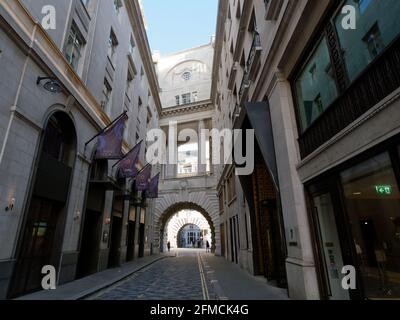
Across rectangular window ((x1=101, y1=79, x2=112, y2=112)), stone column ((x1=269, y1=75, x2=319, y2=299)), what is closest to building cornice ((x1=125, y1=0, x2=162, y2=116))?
rectangular window ((x1=101, y1=79, x2=112, y2=112))

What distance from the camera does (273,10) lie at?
9477 millimetres

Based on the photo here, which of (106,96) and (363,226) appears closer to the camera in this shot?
(363,226)

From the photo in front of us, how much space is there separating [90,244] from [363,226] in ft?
47.7

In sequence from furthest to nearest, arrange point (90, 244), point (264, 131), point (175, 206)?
point (175, 206) < point (90, 244) < point (264, 131)

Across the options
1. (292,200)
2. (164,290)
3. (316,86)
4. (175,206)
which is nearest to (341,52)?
(316,86)

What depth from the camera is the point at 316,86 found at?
7.35 m

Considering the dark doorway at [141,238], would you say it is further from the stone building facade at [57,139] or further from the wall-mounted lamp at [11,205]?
the wall-mounted lamp at [11,205]

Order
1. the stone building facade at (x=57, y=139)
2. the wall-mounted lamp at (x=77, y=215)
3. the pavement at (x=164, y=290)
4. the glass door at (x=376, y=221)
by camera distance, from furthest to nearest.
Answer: the wall-mounted lamp at (x=77, y=215), the pavement at (x=164, y=290), the stone building facade at (x=57, y=139), the glass door at (x=376, y=221)

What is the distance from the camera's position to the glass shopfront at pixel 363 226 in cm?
459

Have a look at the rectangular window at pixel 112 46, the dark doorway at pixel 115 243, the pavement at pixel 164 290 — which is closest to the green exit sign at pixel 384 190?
the pavement at pixel 164 290

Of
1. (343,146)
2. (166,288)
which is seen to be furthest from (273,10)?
(166,288)

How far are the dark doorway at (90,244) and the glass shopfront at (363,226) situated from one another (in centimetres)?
1285

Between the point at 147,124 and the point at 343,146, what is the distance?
1091 inches

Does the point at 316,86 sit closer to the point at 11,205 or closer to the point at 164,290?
the point at 164,290
